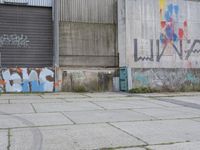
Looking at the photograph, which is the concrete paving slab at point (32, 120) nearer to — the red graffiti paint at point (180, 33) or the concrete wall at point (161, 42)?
the concrete wall at point (161, 42)

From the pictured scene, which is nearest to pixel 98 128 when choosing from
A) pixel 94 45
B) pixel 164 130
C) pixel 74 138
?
pixel 74 138

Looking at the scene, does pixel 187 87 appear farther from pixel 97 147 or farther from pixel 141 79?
pixel 97 147

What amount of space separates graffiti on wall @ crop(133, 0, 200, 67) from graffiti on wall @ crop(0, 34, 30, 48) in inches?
273

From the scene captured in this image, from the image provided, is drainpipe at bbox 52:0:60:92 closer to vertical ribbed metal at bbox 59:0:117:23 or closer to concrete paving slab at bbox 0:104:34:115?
vertical ribbed metal at bbox 59:0:117:23

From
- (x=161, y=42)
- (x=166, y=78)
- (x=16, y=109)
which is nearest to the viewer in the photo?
(x=16, y=109)

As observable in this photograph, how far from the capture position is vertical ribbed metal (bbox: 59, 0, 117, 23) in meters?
21.8

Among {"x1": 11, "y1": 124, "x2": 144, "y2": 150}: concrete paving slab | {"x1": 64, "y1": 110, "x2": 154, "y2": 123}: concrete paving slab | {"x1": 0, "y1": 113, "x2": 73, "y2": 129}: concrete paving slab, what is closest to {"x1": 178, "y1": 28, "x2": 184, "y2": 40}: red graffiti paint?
{"x1": 64, "y1": 110, "x2": 154, "y2": 123}: concrete paving slab

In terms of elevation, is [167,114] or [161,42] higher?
[161,42]

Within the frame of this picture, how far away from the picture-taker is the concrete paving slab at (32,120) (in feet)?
31.1

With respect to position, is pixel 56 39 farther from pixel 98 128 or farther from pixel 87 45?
pixel 98 128

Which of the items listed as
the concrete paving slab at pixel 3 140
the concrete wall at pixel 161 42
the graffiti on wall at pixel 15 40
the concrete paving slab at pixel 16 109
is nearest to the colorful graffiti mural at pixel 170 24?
the concrete wall at pixel 161 42

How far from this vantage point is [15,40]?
843 inches

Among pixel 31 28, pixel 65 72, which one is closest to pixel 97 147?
pixel 65 72

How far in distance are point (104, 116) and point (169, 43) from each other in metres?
13.3
